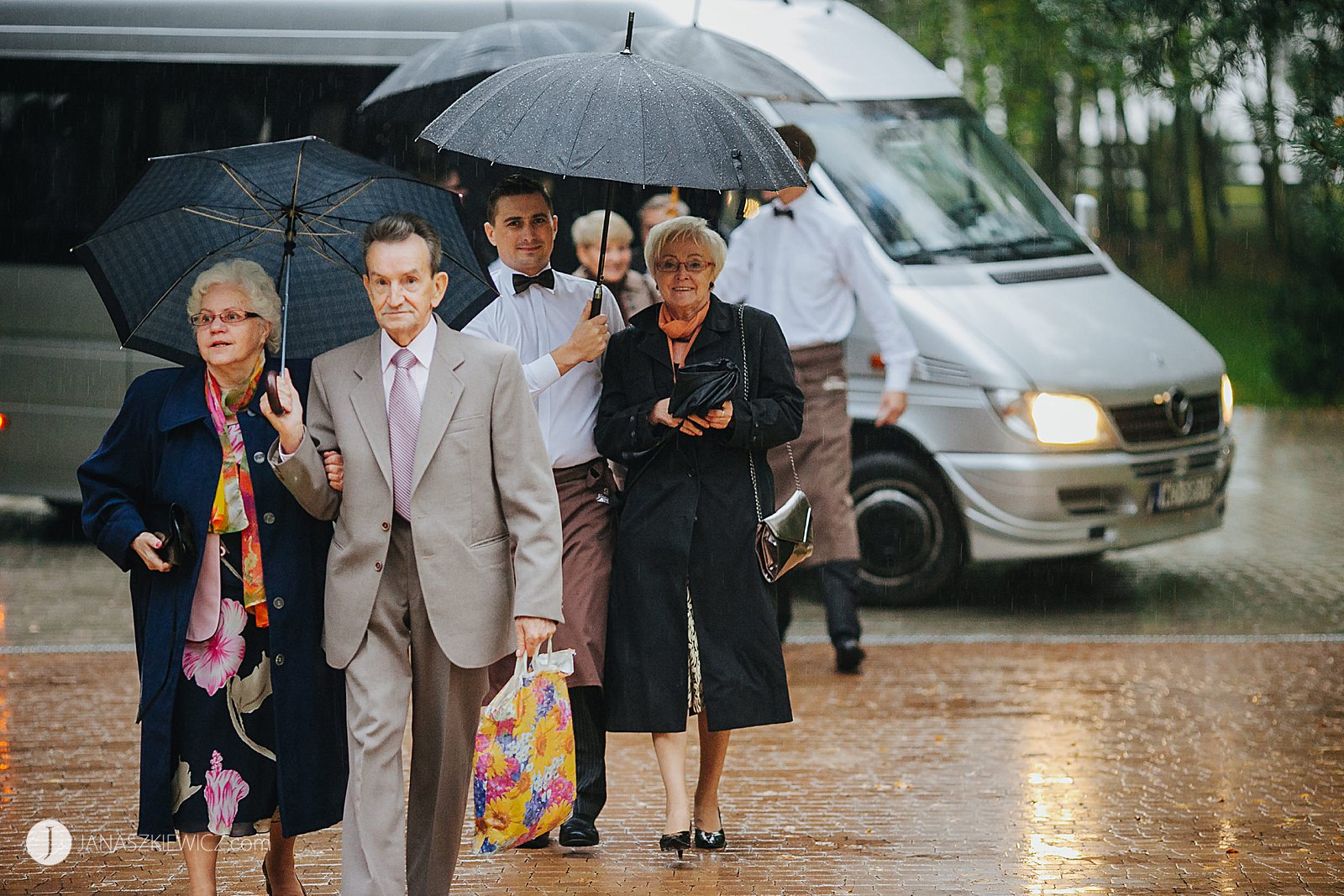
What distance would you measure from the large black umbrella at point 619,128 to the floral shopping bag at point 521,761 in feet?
4.39

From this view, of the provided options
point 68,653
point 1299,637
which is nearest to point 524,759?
point 68,653

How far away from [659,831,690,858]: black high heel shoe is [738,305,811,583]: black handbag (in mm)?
804

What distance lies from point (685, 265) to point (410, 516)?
4.52 feet

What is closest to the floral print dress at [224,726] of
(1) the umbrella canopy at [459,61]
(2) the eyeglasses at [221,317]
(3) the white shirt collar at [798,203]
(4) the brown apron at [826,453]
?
(2) the eyeglasses at [221,317]

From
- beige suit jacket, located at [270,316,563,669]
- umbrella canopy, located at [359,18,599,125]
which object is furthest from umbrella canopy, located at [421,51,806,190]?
umbrella canopy, located at [359,18,599,125]

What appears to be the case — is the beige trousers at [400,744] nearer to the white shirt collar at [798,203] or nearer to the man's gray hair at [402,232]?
the man's gray hair at [402,232]

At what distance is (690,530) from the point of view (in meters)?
5.29

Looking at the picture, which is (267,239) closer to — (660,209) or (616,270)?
(616,270)

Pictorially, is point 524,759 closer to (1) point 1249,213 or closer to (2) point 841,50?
(2) point 841,50

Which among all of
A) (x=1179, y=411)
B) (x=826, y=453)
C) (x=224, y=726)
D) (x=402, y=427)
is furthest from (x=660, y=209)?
(x=224, y=726)

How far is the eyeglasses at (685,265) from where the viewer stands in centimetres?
535

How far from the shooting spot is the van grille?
8969mm

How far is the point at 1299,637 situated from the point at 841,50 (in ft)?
13.0

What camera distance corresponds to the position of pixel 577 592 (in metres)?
5.44
